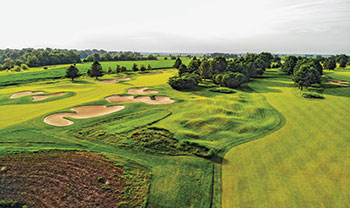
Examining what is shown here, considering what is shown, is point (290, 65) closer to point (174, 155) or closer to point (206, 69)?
point (206, 69)

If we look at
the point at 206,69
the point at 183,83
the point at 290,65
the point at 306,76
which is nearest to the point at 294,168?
the point at 183,83

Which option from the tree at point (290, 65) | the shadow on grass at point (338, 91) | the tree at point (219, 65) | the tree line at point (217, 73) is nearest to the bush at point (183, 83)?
the tree line at point (217, 73)

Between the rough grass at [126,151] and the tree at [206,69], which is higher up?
the tree at [206,69]

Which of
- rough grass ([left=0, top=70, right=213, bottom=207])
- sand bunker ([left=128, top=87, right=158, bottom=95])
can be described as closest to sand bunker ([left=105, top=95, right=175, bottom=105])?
sand bunker ([left=128, top=87, right=158, bottom=95])

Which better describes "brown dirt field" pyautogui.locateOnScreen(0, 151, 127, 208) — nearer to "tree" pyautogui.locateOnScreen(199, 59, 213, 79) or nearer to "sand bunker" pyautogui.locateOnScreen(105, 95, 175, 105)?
"sand bunker" pyautogui.locateOnScreen(105, 95, 175, 105)

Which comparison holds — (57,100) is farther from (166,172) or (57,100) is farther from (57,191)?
(166,172)

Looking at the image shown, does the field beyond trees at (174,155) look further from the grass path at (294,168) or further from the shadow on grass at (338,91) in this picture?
the shadow on grass at (338,91)
